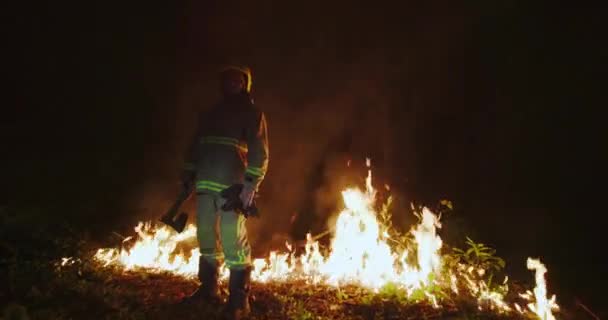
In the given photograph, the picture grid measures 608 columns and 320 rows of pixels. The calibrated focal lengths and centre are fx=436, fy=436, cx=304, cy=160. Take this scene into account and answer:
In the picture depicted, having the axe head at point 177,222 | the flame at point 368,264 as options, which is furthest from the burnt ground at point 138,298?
the axe head at point 177,222

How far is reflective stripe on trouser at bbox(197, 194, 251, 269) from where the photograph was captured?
4.34 metres

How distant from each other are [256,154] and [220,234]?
2.92 ft

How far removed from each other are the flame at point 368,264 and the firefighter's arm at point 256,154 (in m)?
2.00

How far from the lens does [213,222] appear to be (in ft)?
14.7

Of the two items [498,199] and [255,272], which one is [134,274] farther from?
[498,199]

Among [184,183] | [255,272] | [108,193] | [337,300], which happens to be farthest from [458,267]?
[108,193]

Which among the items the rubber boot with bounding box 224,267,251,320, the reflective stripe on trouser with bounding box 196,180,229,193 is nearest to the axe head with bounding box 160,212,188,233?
the reflective stripe on trouser with bounding box 196,180,229,193

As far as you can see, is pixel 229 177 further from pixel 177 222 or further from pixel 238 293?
pixel 238 293

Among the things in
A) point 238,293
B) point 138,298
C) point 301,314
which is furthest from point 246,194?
point 138,298

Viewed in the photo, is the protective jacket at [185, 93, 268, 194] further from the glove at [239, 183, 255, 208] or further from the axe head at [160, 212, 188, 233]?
the axe head at [160, 212, 188, 233]

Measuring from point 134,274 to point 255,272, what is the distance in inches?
63.1

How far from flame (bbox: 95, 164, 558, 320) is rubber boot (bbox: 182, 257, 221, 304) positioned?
1.10 meters

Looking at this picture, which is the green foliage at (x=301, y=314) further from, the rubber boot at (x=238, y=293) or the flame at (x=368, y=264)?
the flame at (x=368, y=264)

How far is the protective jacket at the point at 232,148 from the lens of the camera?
443 centimetres
